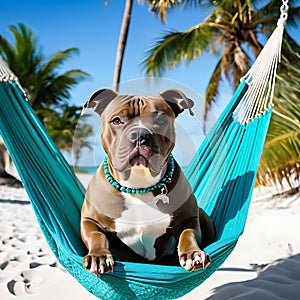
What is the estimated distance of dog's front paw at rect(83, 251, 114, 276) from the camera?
123 centimetres

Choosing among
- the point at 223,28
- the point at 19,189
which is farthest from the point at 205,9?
the point at 19,189

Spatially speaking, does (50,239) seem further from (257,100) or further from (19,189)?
(19,189)

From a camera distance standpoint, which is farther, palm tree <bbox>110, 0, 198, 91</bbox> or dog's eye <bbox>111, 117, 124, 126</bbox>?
palm tree <bbox>110, 0, 198, 91</bbox>

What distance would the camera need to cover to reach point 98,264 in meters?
1.24

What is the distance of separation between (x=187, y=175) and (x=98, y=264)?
58cm

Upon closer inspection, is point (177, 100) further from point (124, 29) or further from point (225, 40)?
point (225, 40)

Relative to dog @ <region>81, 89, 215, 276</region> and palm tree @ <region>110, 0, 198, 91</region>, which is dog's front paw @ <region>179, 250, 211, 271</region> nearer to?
dog @ <region>81, 89, 215, 276</region>

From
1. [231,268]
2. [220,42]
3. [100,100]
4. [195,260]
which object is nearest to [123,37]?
[220,42]

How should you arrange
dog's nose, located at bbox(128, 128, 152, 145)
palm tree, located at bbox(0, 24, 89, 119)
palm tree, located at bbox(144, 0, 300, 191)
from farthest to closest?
1. palm tree, located at bbox(0, 24, 89, 119)
2. palm tree, located at bbox(144, 0, 300, 191)
3. dog's nose, located at bbox(128, 128, 152, 145)

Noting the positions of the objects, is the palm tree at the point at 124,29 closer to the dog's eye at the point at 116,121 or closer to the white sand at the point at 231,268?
the white sand at the point at 231,268

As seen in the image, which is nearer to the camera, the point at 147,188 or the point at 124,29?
the point at 147,188

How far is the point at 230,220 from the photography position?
1613 millimetres

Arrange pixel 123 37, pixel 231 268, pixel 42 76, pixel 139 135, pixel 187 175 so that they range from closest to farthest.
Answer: pixel 139 135
pixel 187 175
pixel 231 268
pixel 123 37
pixel 42 76

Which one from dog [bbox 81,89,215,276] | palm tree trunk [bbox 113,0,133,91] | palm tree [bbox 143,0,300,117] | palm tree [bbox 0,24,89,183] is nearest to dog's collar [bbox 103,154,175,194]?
dog [bbox 81,89,215,276]
